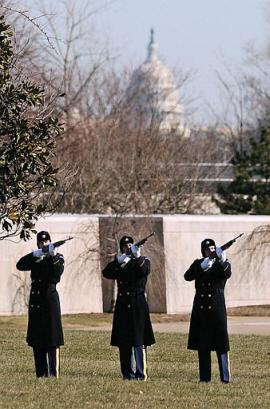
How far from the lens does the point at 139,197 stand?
34.3m

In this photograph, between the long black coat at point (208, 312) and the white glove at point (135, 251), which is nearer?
the long black coat at point (208, 312)

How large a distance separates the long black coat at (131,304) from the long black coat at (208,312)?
0.58 metres

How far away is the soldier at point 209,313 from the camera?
14.5 metres

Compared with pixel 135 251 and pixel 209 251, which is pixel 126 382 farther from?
pixel 209 251

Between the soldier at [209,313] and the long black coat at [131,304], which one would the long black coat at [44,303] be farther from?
the soldier at [209,313]

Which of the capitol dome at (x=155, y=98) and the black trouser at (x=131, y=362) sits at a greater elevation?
the capitol dome at (x=155, y=98)

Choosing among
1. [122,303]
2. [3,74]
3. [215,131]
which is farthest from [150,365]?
[215,131]

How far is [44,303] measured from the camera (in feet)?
49.4

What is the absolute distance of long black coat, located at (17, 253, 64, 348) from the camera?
1488 centimetres

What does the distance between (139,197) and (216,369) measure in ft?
57.7

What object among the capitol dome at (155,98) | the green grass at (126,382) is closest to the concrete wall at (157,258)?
the green grass at (126,382)

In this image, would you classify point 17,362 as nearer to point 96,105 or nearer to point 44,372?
point 44,372

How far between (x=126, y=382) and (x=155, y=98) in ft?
139

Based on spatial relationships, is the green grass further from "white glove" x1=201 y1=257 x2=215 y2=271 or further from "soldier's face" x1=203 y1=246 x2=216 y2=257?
"soldier's face" x1=203 y1=246 x2=216 y2=257
